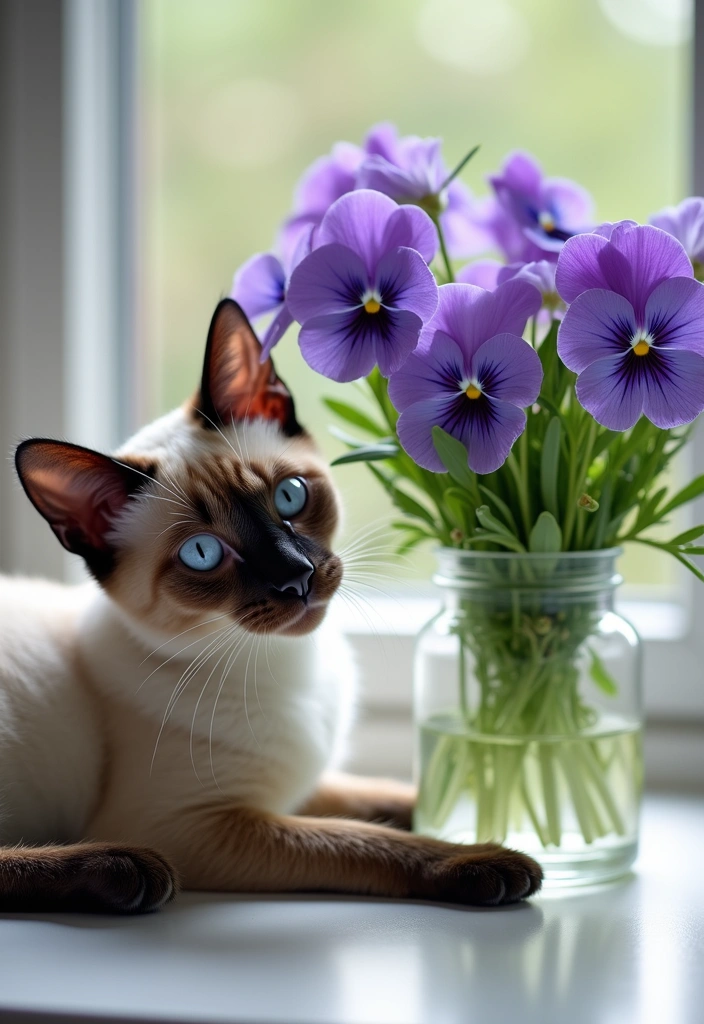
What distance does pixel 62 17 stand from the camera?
139 cm

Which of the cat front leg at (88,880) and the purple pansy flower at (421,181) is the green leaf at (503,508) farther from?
the cat front leg at (88,880)

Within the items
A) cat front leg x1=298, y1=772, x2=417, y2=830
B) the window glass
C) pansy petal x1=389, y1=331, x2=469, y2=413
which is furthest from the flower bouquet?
the window glass

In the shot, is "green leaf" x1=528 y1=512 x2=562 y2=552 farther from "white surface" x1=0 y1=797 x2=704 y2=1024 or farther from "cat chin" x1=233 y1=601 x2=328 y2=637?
"white surface" x1=0 y1=797 x2=704 y2=1024

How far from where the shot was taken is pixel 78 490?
974 millimetres

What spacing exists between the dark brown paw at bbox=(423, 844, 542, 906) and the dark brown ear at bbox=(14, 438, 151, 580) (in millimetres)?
442

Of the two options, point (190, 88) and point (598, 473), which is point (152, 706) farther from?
point (190, 88)

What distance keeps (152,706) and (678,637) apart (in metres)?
0.71

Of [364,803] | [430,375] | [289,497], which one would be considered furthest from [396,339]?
[364,803]

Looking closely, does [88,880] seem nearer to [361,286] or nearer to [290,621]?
[290,621]

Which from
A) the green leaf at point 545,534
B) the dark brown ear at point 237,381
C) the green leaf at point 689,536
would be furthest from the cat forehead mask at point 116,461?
the green leaf at point 689,536

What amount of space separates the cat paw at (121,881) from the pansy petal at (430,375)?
0.47 metres

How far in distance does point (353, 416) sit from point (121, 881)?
0.52 metres

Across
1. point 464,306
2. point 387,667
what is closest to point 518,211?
point 464,306

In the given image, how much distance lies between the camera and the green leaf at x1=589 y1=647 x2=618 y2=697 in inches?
40.0
